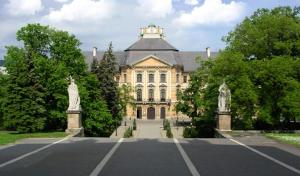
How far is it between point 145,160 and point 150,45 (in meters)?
91.7

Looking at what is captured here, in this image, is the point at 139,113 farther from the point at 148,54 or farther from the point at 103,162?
the point at 103,162

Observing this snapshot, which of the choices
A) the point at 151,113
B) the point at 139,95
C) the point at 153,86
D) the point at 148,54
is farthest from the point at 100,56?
the point at 151,113

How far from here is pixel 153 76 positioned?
105 meters

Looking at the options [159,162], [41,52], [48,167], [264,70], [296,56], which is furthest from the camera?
[41,52]

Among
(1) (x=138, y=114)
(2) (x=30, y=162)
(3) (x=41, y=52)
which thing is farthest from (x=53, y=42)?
(1) (x=138, y=114)

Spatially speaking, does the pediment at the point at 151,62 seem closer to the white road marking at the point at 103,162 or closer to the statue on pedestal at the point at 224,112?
the statue on pedestal at the point at 224,112

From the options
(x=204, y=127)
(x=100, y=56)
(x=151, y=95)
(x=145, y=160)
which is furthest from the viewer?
(x=100, y=56)

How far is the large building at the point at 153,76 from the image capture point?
10369 centimetres

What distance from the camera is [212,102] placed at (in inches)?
1783

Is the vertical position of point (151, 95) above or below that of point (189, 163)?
above

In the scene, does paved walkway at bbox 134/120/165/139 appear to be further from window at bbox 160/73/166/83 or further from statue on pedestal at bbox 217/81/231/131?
window at bbox 160/73/166/83

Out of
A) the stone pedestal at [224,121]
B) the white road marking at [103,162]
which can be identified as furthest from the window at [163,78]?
the white road marking at [103,162]

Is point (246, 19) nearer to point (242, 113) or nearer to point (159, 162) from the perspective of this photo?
point (242, 113)

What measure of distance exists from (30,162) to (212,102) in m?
31.0
